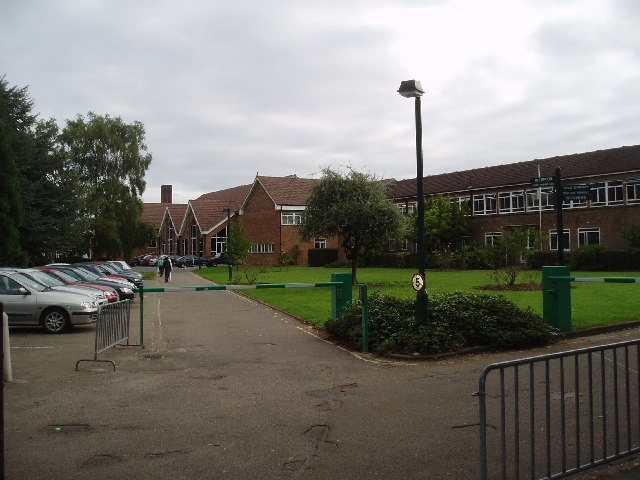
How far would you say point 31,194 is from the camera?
3369 centimetres

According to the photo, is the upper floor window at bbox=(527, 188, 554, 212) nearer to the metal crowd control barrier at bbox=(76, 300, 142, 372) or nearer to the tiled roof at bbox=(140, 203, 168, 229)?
the metal crowd control barrier at bbox=(76, 300, 142, 372)

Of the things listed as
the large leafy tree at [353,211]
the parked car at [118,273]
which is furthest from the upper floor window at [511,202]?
the parked car at [118,273]

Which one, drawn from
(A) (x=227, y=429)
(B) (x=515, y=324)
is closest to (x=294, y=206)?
(B) (x=515, y=324)

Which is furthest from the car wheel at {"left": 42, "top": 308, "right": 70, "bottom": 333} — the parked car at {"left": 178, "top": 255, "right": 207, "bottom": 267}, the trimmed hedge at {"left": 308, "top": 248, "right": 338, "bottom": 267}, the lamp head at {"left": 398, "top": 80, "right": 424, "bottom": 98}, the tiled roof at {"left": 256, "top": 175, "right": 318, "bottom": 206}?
the parked car at {"left": 178, "top": 255, "right": 207, "bottom": 267}

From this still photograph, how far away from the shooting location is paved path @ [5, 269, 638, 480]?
5.04 m

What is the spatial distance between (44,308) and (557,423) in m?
11.8

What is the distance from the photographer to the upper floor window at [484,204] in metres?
49.1

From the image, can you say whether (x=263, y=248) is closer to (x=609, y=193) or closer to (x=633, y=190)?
(x=609, y=193)

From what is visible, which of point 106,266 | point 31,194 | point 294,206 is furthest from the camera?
point 294,206

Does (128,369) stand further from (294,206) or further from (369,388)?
(294,206)

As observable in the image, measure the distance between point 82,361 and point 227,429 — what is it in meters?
4.96

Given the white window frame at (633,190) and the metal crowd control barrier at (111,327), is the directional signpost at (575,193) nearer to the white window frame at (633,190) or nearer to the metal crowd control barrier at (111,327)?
the metal crowd control barrier at (111,327)

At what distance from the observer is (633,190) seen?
39.8 m

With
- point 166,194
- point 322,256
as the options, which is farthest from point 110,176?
point 166,194
